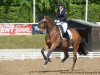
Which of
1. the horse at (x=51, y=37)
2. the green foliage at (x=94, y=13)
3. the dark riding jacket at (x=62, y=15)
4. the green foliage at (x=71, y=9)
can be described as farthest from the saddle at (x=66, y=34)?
the green foliage at (x=94, y=13)

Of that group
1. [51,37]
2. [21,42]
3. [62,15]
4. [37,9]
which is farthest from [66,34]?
[37,9]

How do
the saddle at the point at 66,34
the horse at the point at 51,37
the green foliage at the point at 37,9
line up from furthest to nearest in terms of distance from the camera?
1. the green foliage at the point at 37,9
2. the saddle at the point at 66,34
3. the horse at the point at 51,37

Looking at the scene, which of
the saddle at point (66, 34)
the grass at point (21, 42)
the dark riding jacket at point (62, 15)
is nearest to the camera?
the dark riding jacket at point (62, 15)

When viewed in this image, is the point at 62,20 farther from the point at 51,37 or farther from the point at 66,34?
the point at 51,37

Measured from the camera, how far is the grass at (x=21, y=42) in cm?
4006

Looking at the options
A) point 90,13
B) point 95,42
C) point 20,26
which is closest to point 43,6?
point 90,13

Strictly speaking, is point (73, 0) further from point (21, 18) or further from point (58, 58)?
point (58, 58)

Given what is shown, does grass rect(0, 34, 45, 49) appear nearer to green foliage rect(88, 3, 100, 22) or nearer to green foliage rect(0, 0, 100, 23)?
green foliage rect(0, 0, 100, 23)

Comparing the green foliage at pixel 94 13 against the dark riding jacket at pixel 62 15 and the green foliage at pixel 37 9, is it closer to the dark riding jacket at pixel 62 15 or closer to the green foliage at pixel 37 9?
the green foliage at pixel 37 9

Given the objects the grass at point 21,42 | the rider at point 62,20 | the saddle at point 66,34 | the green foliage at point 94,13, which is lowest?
the green foliage at point 94,13

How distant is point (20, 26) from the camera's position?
41.6 m

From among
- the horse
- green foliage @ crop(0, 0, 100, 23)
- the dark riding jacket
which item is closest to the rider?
the dark riding jacket

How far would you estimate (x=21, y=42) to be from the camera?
134 feet

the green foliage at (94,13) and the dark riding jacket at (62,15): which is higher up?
the dark riding jacket at (62,15)
